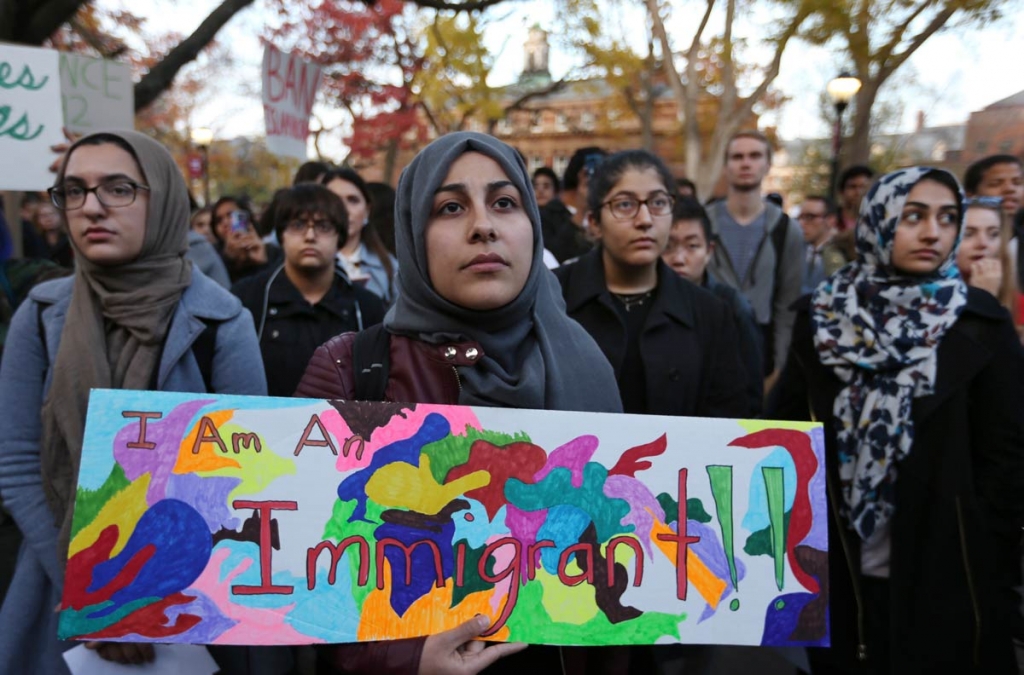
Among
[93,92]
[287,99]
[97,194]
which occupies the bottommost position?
[97,194]

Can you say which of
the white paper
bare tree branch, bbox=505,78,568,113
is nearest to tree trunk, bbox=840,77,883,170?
bare tree branch, bbox=505,78,568,113

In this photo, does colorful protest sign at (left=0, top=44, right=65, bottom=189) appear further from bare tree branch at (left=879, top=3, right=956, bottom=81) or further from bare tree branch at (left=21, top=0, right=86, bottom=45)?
bare tree branch at (left=879, top=3, right=956, bottom=81)

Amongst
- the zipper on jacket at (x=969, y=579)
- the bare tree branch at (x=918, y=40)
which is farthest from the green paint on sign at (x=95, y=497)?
the bare tree branch at (x=918, y=40)

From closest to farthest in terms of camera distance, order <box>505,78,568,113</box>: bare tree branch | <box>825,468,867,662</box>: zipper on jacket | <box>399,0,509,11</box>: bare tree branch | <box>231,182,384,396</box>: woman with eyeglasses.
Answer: <box>825,468,867,662</box>: zipper on jacket → <box>231,182,384,396</box>: woman with eyeglasses → <box>399,0,509,11</box>: bare tree branch → <box>505,78,568,113</box>: bare tree branch

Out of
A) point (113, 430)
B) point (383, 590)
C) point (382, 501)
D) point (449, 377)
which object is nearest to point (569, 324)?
point (449, 377)

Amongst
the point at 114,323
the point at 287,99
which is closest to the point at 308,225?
the point at 114,323

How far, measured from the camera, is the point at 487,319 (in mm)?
1638

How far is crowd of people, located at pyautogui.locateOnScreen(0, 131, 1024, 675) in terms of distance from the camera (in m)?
1.63

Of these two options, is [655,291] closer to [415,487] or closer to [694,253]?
[694,253]

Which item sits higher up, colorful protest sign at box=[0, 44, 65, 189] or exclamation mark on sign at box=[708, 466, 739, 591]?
colorful protest sign at box=[0, 44, 65, 189]

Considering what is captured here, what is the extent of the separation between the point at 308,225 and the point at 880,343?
275cm

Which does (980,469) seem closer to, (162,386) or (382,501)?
(382,501)

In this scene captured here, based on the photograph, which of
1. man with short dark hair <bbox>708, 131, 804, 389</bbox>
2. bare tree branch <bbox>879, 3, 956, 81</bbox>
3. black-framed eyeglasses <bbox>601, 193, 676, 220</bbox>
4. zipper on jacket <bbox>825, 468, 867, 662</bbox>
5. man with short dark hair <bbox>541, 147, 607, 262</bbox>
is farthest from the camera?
bare tree branch <bbox>879, 3, 956, 81</bbox>

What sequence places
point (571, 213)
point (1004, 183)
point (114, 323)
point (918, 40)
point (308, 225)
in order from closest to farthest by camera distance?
point (114, 323) < point (308, 225) < point (1004, 183) < point (571, 213) < point (918, 40)
